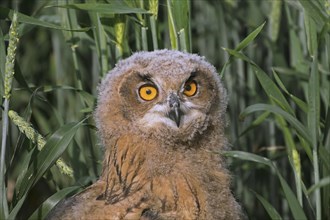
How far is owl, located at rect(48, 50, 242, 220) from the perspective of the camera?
10.4 feet

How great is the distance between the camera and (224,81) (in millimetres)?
4285

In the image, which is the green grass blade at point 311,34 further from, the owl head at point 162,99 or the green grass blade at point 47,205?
the green grass blade at point 47,205

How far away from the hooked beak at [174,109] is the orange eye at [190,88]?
12cm

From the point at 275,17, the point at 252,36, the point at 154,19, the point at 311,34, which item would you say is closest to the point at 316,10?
the point at 311,34

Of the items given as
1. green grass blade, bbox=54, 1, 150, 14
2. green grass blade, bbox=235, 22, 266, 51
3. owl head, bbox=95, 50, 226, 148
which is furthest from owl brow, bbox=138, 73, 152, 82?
green grass blade, bbox=235, 22, 266, 51

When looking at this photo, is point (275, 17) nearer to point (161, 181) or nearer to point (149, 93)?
point (149, 93)

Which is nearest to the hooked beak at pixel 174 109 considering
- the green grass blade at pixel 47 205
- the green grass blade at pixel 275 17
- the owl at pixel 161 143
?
the owl at pixel 161 143

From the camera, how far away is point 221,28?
14.6 feet

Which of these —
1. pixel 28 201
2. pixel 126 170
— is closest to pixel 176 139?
pixel 126 170

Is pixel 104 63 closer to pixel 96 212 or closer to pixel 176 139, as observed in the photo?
pixel 176 139

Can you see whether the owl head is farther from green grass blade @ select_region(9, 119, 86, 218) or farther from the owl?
green grass blade @ select_region(9, 119, 86, 218)

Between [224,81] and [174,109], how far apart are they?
117 centimetres

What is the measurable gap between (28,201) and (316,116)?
1.69 m

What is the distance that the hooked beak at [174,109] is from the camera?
10.4ft
